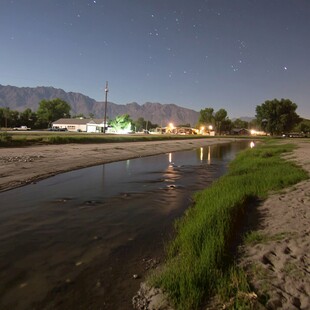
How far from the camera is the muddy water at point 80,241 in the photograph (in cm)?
551

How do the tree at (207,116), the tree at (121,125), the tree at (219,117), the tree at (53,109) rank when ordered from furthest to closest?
the tree at (207,116) → the tree at (219,117) → the tree at (53,109) → the tree at (121,125)

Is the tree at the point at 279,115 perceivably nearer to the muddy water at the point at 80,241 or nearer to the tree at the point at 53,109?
the tree at the point at 53,109

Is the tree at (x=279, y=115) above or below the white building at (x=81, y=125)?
above

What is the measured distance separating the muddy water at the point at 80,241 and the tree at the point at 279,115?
124 meters

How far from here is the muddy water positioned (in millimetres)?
5508

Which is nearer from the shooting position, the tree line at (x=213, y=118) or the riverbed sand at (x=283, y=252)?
the riverbed sand at (x=283, y=252)

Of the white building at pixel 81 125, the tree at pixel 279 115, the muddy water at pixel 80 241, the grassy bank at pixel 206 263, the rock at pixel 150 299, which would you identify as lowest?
the muddy water at pixel 80 241

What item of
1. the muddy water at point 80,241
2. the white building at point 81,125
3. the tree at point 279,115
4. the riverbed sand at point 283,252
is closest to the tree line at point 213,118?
the tree at point 279,115

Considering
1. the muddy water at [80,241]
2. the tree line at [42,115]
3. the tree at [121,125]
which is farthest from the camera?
the tree at [121,125]

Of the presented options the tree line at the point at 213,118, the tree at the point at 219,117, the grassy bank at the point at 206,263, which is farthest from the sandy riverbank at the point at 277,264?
the tree at the point at 219,117

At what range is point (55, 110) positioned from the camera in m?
147

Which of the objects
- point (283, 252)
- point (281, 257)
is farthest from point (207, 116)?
point (281, 257)

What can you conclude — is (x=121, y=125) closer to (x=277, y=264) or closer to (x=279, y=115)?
(x=279, y=115)

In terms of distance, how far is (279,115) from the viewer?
127 m
